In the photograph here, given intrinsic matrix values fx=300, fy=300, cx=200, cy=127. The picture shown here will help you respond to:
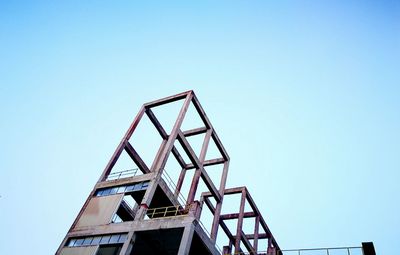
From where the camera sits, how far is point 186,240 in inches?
685

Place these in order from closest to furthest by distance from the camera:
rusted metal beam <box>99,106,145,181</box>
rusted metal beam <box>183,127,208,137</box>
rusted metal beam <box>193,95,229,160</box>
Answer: rusted metal beam <box>99,106,145,181</box>
rusted metal beam <box>193,95,229,160</box>
rusted metal beam <box>183,127,208,137</box>

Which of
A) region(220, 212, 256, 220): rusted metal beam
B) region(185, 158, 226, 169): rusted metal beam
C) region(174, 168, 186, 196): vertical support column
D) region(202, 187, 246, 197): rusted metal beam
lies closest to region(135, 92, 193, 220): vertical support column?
region(174, 168, 186, 196): vertical support column

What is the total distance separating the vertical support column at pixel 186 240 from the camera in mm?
17069

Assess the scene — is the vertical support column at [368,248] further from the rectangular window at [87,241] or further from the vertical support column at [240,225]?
the rectangular window at [87,241]

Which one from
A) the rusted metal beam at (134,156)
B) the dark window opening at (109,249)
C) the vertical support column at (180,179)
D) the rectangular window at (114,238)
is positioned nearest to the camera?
the dark window opening at (109,249)

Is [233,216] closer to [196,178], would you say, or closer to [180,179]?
[180,179]

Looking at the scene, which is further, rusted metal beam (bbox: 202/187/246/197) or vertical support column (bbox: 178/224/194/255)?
rusted metal beam (bbox: 202/187/246/197)

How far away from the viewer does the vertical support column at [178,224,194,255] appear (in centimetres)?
1707

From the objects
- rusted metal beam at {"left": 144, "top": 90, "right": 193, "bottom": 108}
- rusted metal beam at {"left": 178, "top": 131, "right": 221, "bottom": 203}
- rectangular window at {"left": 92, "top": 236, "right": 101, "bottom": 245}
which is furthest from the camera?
rusted metal beam at {"left": 144, "top": 90, "right": 193, "bottom": 108}

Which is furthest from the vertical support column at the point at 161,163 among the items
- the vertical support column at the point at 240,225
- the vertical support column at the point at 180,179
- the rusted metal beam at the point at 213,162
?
the vertical support column at the point at 240,225

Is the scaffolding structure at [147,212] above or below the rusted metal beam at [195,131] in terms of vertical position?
below

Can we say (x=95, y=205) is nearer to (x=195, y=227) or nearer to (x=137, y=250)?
(x=137, y=250)

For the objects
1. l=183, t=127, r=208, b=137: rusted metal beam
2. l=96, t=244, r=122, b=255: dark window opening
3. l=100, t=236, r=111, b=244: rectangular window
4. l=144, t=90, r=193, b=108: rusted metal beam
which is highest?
l=144, t=90, r=193, b=108: rusted metal beam

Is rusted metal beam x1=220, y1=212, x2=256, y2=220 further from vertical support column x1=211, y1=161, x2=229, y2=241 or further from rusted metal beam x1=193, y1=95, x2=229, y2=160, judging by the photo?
rusted metal beam x1=193, y1=95, x2=229, y2=160
